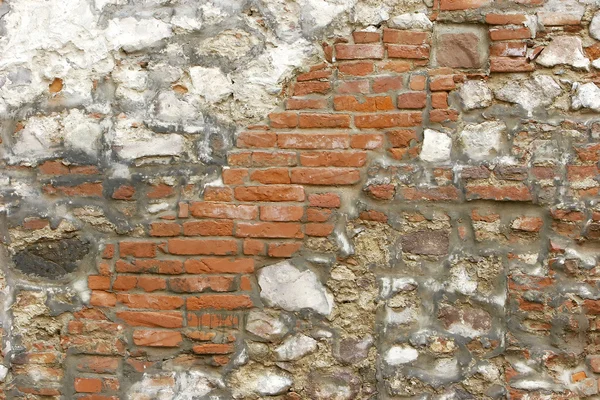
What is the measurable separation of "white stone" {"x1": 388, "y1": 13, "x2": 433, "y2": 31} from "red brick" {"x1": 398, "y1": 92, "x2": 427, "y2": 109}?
279 mm

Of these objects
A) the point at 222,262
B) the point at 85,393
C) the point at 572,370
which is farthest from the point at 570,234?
the point at 85,393

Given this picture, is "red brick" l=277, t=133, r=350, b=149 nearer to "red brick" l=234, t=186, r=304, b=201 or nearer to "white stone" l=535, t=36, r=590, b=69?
"red brick" l=234, t=186, r=304, b=201

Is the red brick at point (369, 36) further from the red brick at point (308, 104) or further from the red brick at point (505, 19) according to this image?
the red brick at point (505, 19)

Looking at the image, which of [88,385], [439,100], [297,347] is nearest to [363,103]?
[439,100]

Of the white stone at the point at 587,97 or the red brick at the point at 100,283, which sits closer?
the white stone at the point at 587,97

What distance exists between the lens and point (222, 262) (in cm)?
262

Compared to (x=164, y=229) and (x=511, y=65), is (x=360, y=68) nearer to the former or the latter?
(x=511, y=65)

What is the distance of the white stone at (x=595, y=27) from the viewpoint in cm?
256

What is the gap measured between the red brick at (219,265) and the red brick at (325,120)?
0.61m

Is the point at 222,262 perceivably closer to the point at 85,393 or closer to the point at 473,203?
the point at 85,393

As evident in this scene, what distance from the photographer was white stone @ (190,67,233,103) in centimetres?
267

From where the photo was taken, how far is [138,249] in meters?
2.65

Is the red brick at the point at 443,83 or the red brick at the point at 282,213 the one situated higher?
the red brick at the point at 443,83

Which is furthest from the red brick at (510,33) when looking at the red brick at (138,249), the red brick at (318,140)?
the red brick at (138,249)
